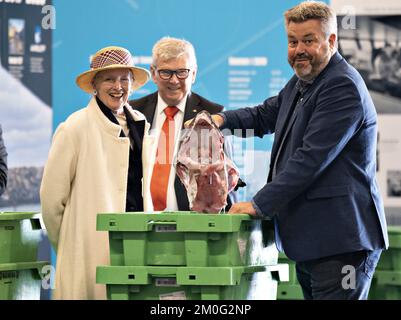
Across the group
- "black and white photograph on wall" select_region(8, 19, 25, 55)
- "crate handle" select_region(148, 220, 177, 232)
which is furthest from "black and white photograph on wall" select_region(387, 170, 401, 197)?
"crate handle" select_region(148, 220, 177, 232)

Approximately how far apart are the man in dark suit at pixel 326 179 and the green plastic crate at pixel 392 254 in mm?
1321

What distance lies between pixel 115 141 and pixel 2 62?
3.19m

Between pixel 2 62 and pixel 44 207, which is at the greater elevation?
pixel 2 62

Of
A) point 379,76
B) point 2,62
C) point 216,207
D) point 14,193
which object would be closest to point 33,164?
point 14,193

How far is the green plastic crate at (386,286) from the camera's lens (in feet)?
19.9

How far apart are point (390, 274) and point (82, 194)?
1.90 m

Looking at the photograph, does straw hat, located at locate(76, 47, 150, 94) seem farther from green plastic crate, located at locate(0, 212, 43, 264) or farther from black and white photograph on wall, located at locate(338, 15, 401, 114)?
black and white photograph on wall, located at locate(338, 15, 401, 114)

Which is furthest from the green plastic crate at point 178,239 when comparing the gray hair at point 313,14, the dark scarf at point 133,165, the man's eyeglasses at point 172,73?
the man's eyeglasses at point 172,73

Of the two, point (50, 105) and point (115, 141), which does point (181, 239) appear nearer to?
point (115, 141)

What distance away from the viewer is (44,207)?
5207 mm

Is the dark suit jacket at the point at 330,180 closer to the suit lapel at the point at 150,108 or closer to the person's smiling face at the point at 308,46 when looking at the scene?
the person's smiling face at the point at 308,46

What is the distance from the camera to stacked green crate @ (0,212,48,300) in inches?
212

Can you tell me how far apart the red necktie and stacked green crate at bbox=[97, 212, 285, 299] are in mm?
1085
